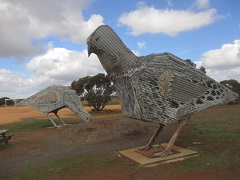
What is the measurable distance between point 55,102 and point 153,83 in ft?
34.2

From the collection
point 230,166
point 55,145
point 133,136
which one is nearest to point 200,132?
point 133,136

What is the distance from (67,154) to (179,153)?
12.5 ft

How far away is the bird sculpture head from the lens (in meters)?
7.71

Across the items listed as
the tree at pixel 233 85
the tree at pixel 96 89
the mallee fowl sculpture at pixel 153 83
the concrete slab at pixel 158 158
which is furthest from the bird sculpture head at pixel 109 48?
the tree at pixel 233 85

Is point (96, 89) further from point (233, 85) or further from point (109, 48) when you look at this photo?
point (109, 48)

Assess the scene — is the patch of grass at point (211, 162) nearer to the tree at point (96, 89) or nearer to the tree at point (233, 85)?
the tree at point (96, 89)

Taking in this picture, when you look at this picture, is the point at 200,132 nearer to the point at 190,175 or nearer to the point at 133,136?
the point at 133,136

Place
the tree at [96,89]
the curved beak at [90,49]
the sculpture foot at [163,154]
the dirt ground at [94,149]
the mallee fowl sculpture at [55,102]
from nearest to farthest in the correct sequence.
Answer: the dirt ground at [94,149]
the curved beak at [90,49]
the sculpture foot at [163,154]
the mallee fowl sculpture at [55,102]
the tree at [96,89]

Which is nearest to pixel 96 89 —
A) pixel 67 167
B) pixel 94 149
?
pixel 94 149

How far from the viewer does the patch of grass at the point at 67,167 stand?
7414 mm

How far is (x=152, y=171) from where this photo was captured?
7.01 m

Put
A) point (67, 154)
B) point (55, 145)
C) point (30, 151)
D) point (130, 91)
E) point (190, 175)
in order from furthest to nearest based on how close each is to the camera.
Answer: point (55, 145) → point (30, 151) → point (67, 154) → point (130, 91) → point (190, 175)

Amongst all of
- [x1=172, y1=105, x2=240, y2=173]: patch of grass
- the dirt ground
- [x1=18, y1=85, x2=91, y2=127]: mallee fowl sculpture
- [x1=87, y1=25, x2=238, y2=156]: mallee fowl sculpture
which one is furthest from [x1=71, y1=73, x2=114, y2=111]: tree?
[x1=87, y1=25, x2=238, y2=156]: mallee fowl sculpture

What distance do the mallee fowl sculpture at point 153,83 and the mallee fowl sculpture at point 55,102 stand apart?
356 inches
